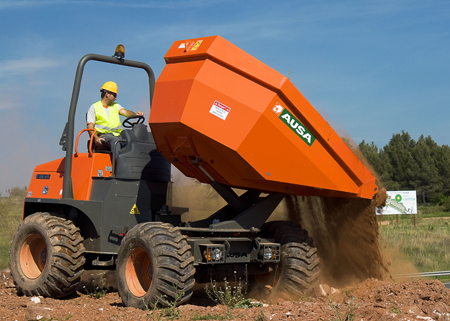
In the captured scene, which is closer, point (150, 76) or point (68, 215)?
point (68, 215)

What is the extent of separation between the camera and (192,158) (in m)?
7.60

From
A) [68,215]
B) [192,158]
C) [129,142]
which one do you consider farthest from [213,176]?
[68,215]

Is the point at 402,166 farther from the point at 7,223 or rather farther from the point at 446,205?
Answer: the point at 7,223

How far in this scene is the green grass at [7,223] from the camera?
1300 centimetres

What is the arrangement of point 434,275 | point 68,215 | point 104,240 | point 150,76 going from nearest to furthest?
point 104,240 → point 68,215 → point 150,76 → point 434,275

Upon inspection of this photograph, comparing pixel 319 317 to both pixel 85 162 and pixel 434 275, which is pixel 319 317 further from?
pixel 434 275

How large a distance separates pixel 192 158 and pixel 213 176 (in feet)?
1.40

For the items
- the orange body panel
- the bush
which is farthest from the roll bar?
the bush

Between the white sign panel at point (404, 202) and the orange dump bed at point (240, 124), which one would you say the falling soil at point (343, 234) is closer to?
the orange dump bed at point (240, 124)

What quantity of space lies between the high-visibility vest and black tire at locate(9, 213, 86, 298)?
1.64 metres

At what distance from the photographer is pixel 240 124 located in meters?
6.86

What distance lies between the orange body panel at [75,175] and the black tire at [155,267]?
1.60m

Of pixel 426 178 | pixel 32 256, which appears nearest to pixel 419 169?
pixel 426 178

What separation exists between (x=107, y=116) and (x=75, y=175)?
1.15 m
